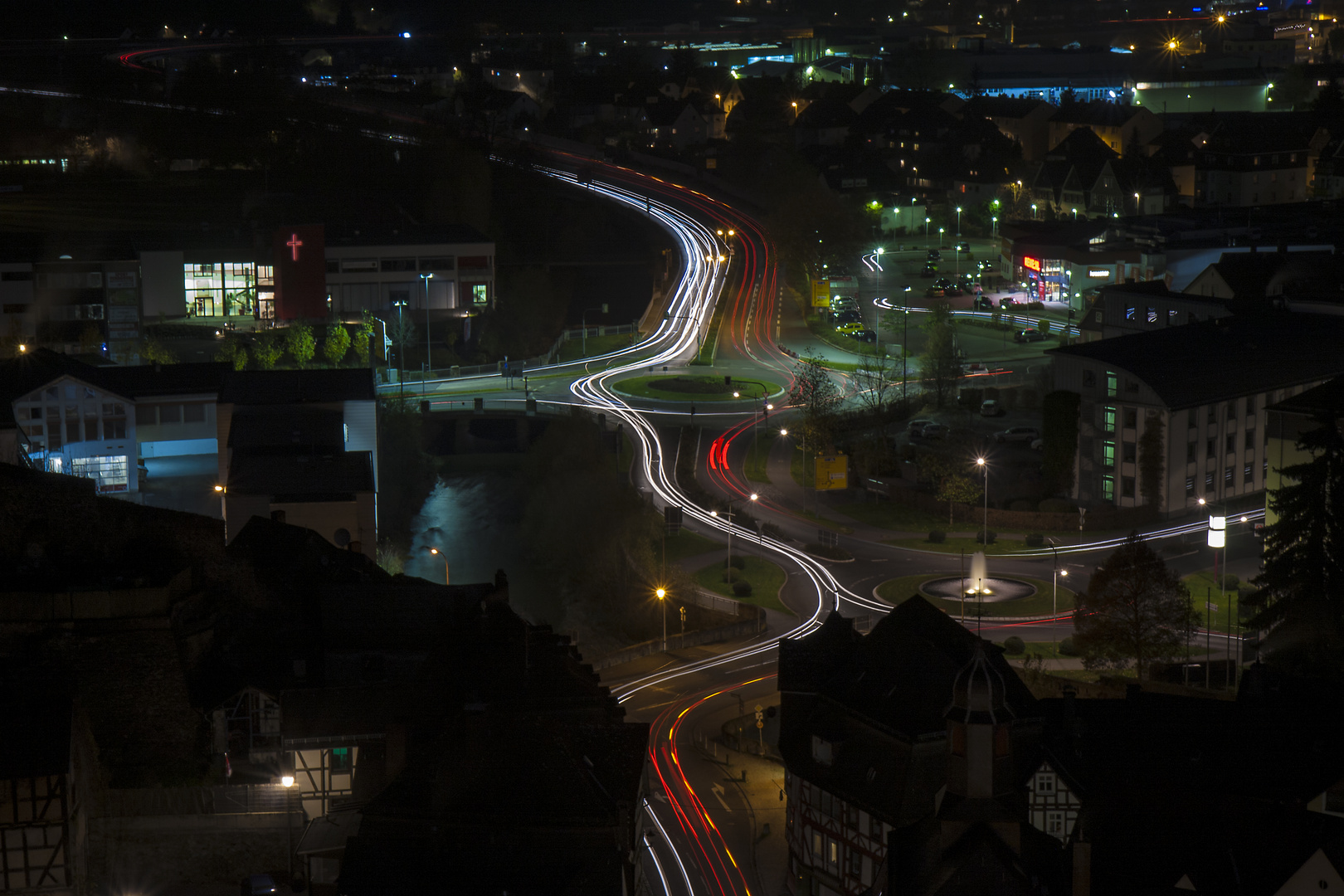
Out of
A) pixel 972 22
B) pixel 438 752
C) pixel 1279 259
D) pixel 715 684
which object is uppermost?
pixel 972 22

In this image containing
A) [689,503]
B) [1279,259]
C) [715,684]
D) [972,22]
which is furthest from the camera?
[972,22]

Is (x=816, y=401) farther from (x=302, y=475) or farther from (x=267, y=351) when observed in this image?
(x=267, y=351)

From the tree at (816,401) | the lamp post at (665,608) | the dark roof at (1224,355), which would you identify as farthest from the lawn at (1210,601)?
the tree at (816,401)

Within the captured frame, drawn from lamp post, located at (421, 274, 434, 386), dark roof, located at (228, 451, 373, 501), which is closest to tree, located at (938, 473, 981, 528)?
dark roof, located at (228, 451, 373, 501)

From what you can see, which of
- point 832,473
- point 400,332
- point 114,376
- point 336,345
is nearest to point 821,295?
point 400,332

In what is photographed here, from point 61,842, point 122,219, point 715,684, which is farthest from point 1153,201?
point 61,842

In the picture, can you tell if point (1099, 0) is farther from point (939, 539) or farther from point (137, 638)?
point (137, 638)
